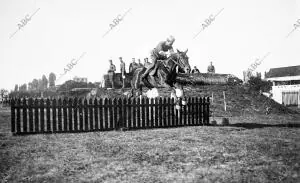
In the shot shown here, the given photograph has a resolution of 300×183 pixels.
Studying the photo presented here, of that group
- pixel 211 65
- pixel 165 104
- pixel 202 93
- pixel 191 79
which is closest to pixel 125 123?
pixel 165 104

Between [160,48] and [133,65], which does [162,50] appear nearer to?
[160,48]

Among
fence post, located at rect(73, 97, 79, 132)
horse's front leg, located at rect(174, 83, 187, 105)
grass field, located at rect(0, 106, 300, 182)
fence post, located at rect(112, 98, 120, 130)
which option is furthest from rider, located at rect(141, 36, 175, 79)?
grass field, located at rect(0, 106, 300, 182)

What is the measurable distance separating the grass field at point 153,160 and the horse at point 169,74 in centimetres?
512

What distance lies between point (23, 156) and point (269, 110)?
19753 mm

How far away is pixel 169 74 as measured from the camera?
14352 mm

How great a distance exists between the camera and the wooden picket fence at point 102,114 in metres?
10.0

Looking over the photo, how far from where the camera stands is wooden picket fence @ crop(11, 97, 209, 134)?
32.9ft

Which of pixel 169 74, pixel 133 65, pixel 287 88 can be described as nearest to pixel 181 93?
pixel 169 74

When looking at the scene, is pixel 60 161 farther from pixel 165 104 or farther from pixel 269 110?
pixel 269 110

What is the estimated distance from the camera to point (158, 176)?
4680 mm

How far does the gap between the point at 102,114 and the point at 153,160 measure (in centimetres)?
563

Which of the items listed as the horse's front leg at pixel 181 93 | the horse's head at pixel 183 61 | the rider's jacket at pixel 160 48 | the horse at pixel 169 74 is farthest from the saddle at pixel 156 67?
the horse's front leg at pixel 181 93

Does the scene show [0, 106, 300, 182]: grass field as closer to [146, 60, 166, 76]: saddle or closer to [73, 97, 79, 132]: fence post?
[73, 97, 79, 132]: fence post

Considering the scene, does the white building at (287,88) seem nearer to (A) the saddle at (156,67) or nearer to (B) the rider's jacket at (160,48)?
(A) the saddle at (156,67)
